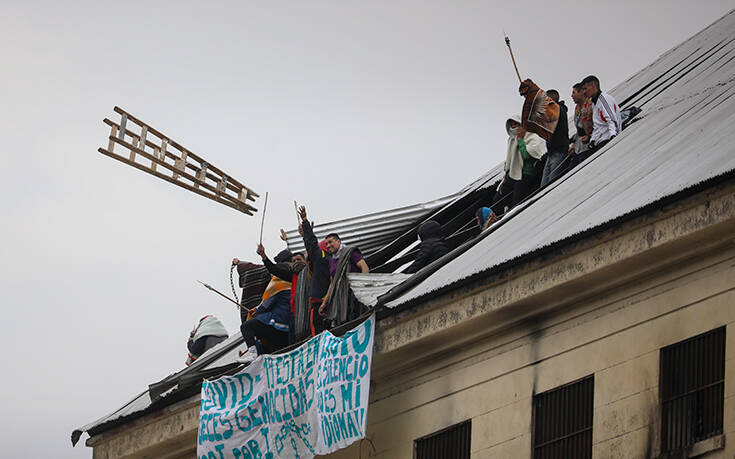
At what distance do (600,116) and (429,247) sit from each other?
10.6 feet

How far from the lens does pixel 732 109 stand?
1783 cm

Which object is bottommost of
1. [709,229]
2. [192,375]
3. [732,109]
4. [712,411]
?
[712,411]

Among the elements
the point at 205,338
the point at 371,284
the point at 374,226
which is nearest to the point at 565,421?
the point at 371,284

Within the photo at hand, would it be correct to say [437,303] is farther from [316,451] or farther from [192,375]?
[192,375]

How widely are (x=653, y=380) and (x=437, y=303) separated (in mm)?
3463

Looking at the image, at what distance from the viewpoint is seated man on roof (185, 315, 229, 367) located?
27.8 metres

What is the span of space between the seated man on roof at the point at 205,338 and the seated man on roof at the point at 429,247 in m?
7.73

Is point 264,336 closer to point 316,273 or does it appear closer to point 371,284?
point 316,273

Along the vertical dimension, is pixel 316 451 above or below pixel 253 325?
below

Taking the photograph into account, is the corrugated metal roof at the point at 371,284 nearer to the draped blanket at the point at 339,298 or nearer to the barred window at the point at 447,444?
the draped blanket at the point at 339,298

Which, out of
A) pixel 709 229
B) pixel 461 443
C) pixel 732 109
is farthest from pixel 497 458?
pixel 732 109

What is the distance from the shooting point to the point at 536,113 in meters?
21.1

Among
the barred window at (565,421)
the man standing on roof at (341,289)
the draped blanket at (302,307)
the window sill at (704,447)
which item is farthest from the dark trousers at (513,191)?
the window sill at (704,447)

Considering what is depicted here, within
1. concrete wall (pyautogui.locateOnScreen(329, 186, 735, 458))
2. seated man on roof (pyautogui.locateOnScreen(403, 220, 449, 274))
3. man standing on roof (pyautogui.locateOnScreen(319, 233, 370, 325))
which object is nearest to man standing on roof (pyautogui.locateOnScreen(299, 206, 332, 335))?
man standing on roof (pyautogui.locateOnScreen(319, 233, 370, 325))
